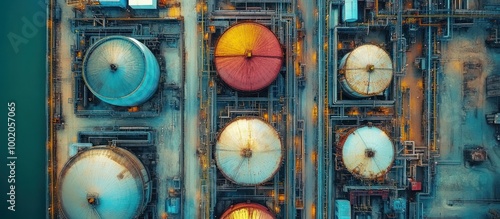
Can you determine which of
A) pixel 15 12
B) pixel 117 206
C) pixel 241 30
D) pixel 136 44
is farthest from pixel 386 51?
pixel 15 12

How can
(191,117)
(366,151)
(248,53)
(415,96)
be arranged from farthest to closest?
1. (415,96)
2. (191,117)
3. (366,151)
4. (248,53)

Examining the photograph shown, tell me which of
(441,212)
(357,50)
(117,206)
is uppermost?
(357,50)

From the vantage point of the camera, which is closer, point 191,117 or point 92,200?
point 92,200

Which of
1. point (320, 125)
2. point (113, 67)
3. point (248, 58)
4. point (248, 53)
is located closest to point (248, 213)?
point (320, 125)

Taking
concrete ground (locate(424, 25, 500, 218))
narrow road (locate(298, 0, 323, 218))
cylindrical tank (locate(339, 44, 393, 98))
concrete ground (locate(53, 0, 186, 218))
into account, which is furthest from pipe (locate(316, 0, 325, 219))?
concrete ground (locate(53, 0, 186, 218))

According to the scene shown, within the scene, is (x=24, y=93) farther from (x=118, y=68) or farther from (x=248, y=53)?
(x=248, y=53)

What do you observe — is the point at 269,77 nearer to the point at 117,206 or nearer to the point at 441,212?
the point at 117,206
